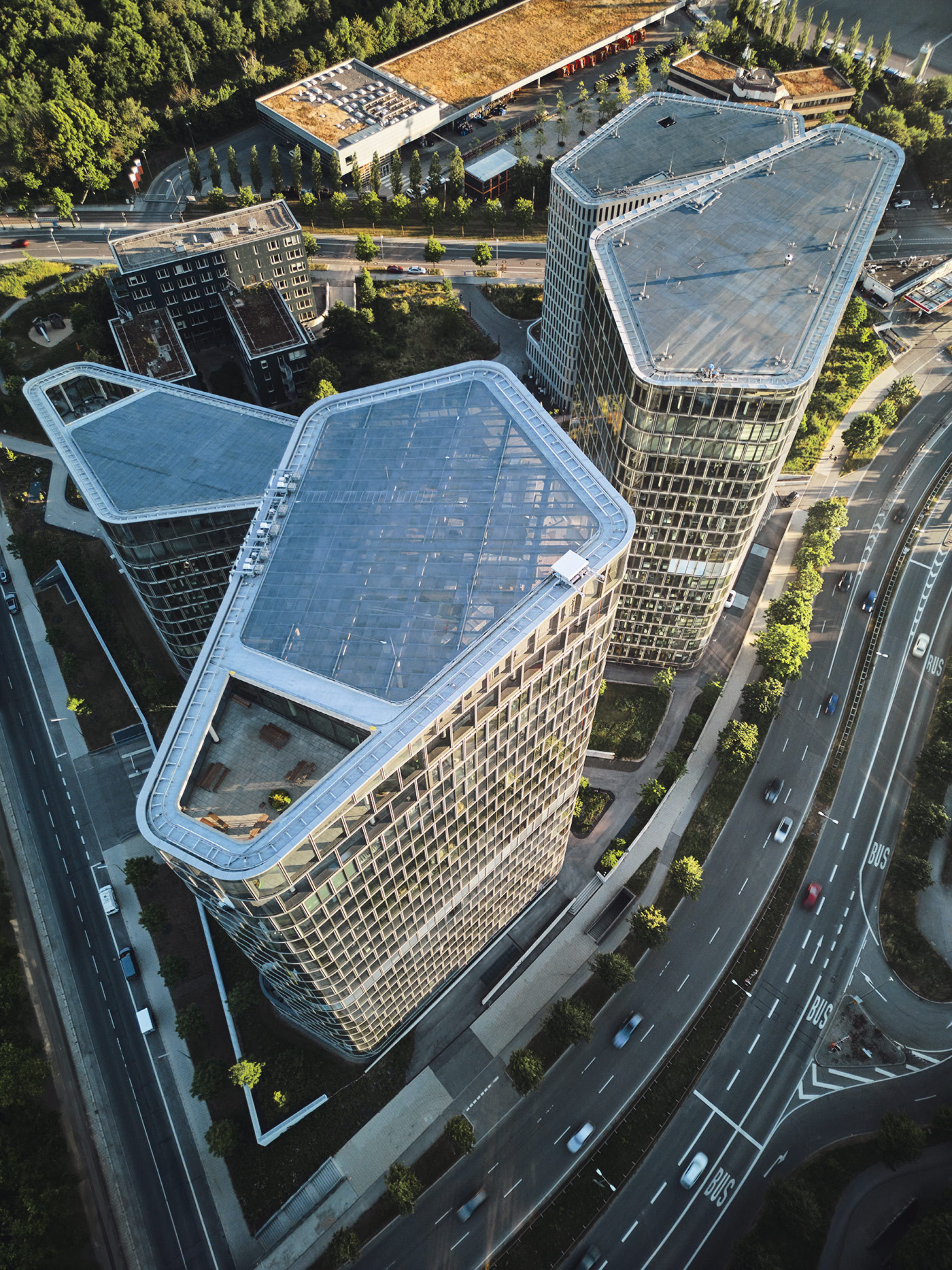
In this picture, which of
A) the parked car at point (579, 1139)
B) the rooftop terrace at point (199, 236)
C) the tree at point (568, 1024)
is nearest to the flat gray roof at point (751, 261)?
the tree at point (568, 1024)

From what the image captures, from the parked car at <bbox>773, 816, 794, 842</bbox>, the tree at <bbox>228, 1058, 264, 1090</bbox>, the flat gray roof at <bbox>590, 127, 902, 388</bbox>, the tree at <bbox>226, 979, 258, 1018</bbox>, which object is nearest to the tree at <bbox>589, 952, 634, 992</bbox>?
the parked car at <bbox>773, 816, 794, 842</bbox>

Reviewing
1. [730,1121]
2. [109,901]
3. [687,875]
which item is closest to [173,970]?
[109,901]

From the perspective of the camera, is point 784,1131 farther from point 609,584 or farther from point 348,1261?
point 609,584

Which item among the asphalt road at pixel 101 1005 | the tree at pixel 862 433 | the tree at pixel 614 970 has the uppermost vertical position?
the tree at pixel 862 433

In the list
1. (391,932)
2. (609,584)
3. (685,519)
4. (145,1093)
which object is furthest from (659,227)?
(145,1093)

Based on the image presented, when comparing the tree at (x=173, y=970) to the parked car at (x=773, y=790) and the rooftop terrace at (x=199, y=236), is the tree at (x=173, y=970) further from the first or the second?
the rooftop terrace at (x=199, y=236)
